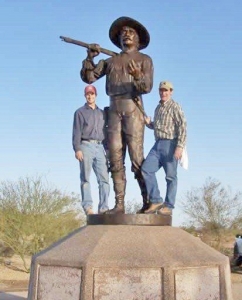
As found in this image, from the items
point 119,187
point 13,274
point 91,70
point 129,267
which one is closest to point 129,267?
point 129,267

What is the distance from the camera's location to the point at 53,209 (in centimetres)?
1627

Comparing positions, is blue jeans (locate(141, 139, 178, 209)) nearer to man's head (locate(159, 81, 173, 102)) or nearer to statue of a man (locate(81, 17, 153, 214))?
statue of a man (locate(81, 17, 153, 214))

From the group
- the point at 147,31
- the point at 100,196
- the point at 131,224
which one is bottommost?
the point at 131,224

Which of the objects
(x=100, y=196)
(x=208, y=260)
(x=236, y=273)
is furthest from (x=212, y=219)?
(x=208, y=260)

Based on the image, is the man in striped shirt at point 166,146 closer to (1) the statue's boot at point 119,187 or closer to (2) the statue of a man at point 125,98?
(2) the statue of a man at point 125,98

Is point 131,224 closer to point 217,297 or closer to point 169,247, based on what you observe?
point 169,247

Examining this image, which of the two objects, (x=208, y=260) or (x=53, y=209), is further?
(x=53, y=209)

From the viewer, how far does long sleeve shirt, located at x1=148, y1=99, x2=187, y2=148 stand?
581 centimetres

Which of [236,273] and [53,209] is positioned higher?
[53,209]

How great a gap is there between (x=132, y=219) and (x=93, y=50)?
2054 mm

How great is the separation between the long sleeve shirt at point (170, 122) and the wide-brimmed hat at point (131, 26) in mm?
790

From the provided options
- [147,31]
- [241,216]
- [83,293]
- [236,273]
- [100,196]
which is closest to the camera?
[83,293]

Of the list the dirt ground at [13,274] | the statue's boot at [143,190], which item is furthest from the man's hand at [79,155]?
the dirt ground at [13,274]

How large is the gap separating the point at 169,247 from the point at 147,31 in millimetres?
2615
